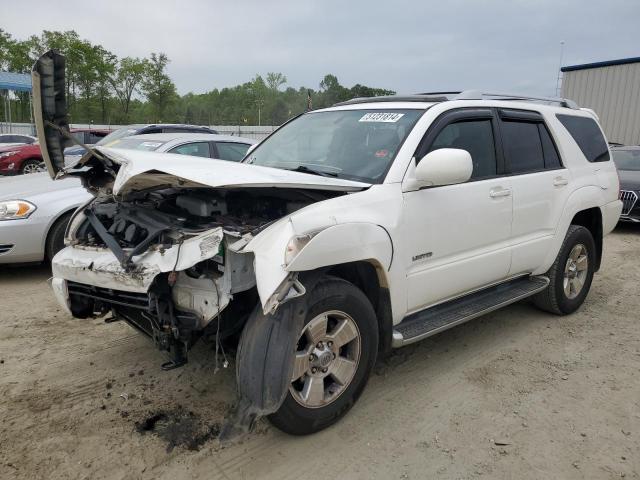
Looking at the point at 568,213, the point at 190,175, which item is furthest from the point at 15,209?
the point at 568,213

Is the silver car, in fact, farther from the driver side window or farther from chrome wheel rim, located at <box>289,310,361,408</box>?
the driver side window

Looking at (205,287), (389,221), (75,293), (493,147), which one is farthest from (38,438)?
(493,147)

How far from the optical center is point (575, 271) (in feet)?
16.1

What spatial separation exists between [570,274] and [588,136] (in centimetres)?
135

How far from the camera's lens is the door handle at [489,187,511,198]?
12.3 ft

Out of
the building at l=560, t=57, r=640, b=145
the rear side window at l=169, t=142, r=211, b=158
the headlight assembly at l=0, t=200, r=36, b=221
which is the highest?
the building at l=560, t=57, r=640, b=145

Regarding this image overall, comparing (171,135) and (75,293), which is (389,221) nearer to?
(75,293)

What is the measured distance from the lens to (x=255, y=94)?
7344 centimetres

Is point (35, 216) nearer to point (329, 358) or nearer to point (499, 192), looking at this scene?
point (329, 358)

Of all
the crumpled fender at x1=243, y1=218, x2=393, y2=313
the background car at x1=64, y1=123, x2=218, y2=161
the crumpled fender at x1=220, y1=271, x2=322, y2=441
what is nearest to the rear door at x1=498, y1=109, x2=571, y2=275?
the crumpled fender at x1=243, y1=218, x2=393, y2=313

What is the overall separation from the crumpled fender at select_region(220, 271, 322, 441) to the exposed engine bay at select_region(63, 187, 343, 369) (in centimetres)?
24

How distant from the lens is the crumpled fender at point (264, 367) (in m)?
2.46

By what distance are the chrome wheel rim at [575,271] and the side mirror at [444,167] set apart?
2.28 metres

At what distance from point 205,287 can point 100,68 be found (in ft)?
159
